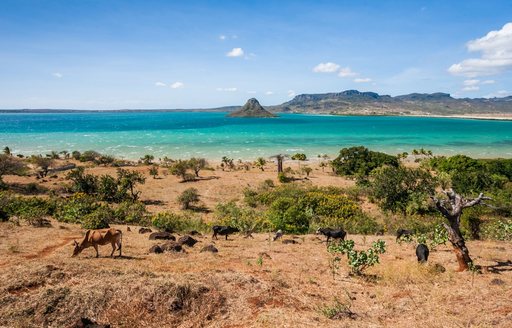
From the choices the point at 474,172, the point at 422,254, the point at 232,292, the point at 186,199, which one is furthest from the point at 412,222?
the point at 186,199

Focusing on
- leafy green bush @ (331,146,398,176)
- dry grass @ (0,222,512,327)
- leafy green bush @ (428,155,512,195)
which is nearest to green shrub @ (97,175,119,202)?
dry grass @ (0,222,512,327)

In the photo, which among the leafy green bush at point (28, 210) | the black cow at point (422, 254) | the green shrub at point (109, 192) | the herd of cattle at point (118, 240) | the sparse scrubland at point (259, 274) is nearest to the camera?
the sparse scrubland at point (259, 274)

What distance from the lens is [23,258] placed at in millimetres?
12086

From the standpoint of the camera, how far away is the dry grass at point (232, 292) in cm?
897

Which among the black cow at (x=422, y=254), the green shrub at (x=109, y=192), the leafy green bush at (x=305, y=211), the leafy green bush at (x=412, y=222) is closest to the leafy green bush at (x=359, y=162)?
the leafy green bush at (x=305, y=211)

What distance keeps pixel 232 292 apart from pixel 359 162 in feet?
135

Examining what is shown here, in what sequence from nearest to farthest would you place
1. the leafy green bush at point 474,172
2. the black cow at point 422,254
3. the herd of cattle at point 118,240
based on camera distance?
1. the herd of cattle at point 118,240
2. the black cow at point 422,254
3. the leafy green bush at point 474,172

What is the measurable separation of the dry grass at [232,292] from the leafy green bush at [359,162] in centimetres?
3354

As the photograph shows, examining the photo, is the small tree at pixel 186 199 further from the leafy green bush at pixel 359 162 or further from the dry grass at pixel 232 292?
the leafy green bush at pixel 359 162

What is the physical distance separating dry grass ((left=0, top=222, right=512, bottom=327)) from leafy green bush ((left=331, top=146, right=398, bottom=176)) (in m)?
33.5

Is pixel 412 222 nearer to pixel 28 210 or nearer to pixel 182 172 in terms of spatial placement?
pixel 28 210

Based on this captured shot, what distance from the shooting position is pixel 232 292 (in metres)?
10.3

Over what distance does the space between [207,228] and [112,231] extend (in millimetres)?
8982

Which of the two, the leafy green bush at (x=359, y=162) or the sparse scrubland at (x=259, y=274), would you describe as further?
the leafy green bush at (x=359, y=162)
